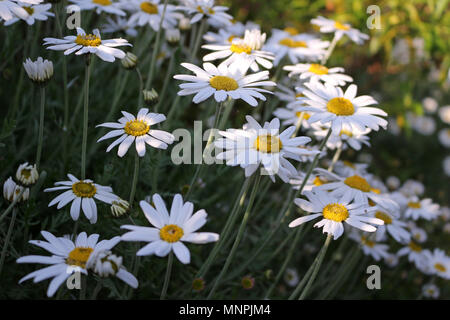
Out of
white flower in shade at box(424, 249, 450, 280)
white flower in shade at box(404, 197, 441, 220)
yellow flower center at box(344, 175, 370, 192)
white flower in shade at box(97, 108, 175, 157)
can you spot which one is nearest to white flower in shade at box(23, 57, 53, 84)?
white flower in shade at box(97, 108, 175, 157)

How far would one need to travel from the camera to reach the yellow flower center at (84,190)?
159 cm

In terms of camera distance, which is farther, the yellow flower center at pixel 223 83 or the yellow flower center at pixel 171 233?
the yellow flower center at pixel 223 83

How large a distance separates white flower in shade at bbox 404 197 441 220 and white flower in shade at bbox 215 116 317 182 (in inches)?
49.2

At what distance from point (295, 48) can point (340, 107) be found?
79cm

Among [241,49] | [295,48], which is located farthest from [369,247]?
[241,49]

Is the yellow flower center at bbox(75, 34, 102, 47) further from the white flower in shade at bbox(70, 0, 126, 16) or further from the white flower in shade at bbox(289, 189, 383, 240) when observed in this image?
the white flower in shade at bbox(289, 189, 383, 240)

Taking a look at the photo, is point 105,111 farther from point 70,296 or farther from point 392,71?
point 392,71

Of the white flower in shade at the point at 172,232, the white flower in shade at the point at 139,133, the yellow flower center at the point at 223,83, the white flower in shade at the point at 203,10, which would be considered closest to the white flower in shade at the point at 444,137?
the white flower in shade at the point at 203,10

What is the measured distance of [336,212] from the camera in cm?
161

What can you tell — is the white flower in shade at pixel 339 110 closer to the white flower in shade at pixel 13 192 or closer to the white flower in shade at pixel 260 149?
the white flower in shade at pixel 260 149

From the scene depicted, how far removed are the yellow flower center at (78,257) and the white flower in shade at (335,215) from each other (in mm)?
668

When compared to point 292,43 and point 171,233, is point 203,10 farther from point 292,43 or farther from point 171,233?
point 171,233

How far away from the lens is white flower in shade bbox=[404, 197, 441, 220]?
2494mm
